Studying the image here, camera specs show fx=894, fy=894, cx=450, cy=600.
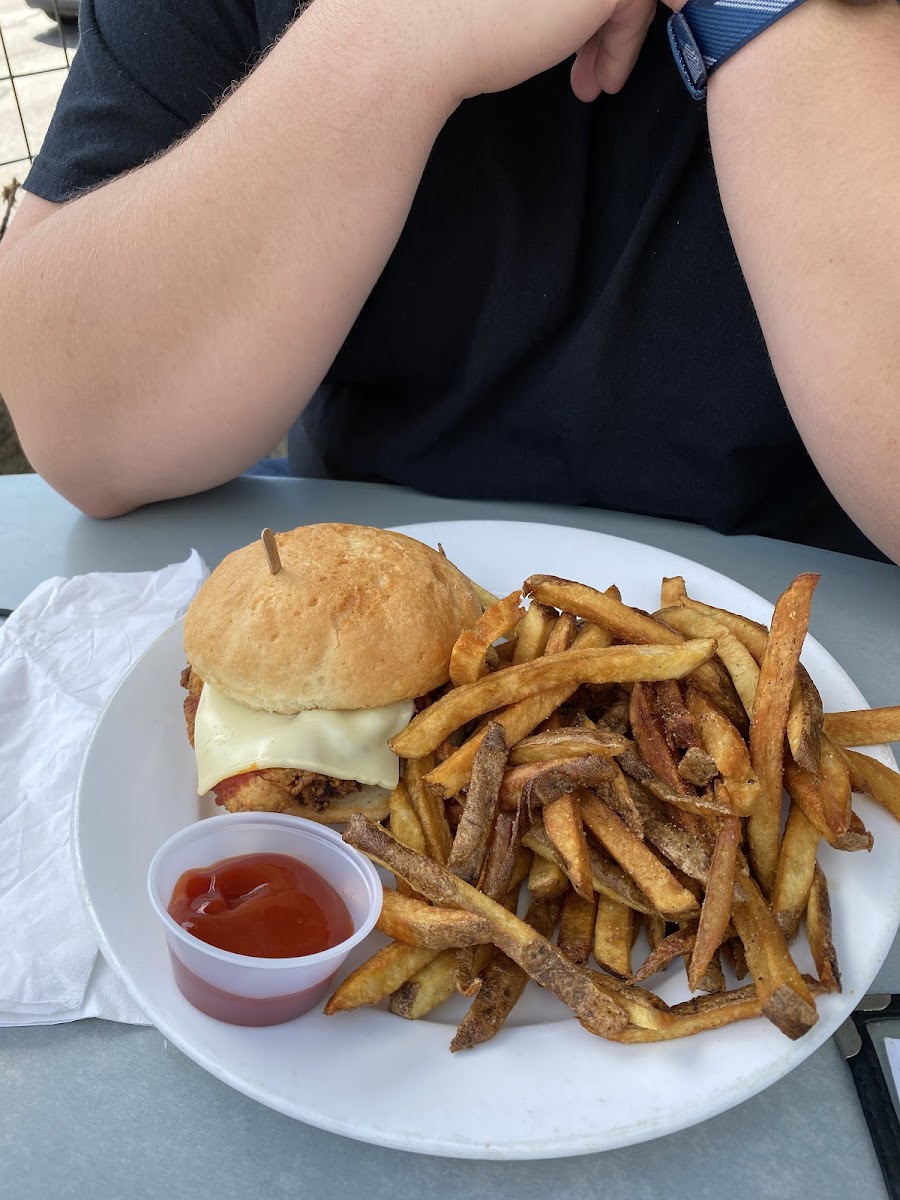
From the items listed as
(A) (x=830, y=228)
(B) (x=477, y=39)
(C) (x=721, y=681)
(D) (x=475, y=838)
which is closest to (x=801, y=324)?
(A) (x=830, y=228)

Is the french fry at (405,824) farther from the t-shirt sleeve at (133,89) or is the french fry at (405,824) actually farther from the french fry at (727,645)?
the t-shirt sleeve at (133,89)

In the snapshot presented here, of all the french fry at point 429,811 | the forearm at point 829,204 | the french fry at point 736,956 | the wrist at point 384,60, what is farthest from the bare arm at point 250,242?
the french fry at point 736,956

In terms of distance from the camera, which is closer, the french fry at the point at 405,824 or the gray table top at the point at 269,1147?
the gray table top at the point at 269,1147

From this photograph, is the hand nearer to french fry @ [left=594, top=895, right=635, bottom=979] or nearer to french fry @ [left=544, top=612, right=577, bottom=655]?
french fry @ [left=544, top=612, right=577, bottom=655]

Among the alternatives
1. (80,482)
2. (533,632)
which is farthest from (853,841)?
(80,482)

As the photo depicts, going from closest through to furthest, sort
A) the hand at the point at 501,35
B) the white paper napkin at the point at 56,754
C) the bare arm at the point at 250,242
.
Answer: the white paper napkin at the point at 56,754
the hand at the point at 501,35
the bare arm at the point at 250,242

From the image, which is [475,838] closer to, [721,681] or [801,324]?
[721,681]

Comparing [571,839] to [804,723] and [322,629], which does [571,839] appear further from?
[322,629]
